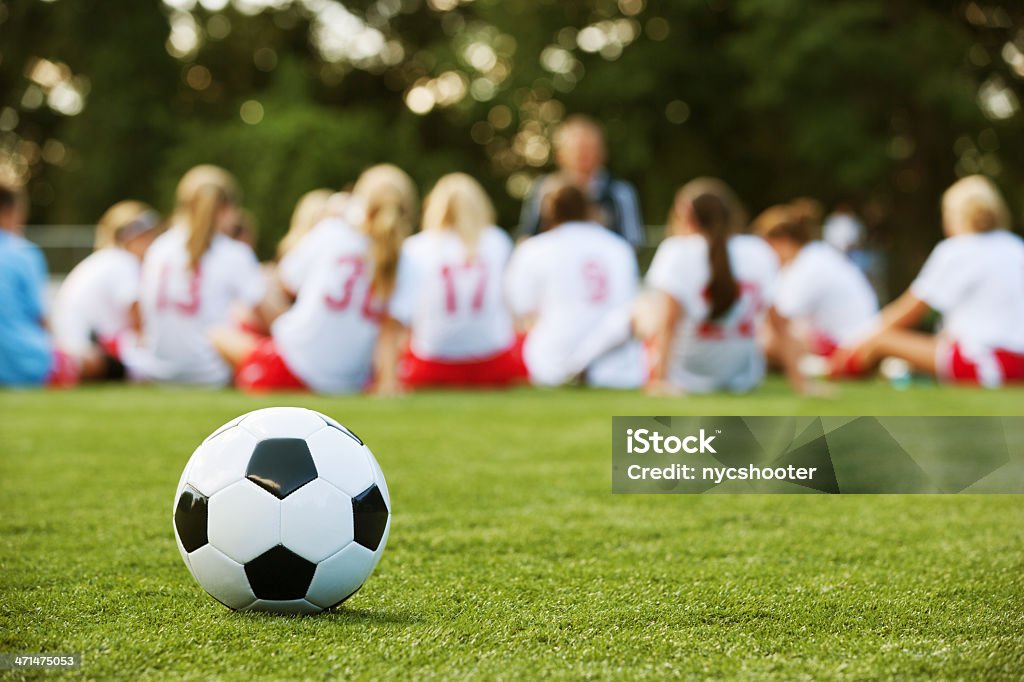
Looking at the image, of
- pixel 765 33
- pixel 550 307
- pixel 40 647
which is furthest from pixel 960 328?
pixel 765 33

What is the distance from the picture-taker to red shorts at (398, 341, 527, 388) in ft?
29.7

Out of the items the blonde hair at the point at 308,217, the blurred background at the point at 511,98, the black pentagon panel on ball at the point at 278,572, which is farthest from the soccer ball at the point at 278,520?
the blurred background at the point at 511,98

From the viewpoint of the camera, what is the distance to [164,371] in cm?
965

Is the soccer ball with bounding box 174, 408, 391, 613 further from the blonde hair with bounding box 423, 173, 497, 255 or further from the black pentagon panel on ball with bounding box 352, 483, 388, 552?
the blonde hair with bounding box 423, 173, 497, 255

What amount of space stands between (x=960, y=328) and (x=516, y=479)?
5.29m

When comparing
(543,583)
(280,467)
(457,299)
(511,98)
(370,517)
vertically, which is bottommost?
(543,583)

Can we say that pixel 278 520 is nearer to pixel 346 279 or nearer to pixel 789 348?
pixel 346 279

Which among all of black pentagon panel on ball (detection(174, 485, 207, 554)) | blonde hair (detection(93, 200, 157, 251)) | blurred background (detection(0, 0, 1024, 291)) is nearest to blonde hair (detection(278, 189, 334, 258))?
blonde hair (detection(93, 200, 157, 251))

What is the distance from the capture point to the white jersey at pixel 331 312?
318 inches

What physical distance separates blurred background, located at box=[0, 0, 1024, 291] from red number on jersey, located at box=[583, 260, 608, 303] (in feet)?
33.9

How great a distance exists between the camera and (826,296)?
33.3 ft

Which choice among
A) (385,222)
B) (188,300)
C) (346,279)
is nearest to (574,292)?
(385,222)

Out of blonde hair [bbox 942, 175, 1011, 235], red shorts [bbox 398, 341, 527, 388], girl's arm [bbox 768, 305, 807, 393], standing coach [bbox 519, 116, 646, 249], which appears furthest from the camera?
standing coach [bbox 519, 116, 646, 249]

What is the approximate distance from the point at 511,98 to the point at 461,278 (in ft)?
54.8
